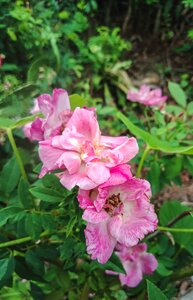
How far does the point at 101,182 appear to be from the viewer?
0.86m

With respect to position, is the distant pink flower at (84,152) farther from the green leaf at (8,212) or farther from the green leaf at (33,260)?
the green leaf at (33,260)

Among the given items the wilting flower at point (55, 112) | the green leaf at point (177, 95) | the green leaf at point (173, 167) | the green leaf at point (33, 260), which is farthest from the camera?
the green leaf at point (177, 95)

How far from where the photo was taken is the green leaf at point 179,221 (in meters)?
1.38

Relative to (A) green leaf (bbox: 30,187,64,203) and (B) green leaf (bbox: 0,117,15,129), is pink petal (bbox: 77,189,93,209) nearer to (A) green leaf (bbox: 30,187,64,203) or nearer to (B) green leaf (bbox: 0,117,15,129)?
(A) green leaf (bbox: 30,187,64,203)

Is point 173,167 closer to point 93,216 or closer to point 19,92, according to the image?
point 19,92

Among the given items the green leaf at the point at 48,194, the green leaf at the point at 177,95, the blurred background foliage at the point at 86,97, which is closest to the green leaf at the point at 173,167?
the blurred background foliage at the point at 86,97

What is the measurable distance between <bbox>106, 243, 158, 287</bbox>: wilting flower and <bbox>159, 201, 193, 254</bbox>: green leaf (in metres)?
0.11

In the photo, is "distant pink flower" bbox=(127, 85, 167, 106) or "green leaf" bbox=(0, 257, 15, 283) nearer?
"green leaf" bbox=(0, 257, 15, 283)

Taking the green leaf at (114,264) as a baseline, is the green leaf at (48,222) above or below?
above

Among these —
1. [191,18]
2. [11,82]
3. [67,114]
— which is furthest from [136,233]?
[191,18]

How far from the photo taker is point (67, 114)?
1.01 meters

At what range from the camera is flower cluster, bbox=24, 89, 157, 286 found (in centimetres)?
88

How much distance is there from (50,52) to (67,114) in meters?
1.21

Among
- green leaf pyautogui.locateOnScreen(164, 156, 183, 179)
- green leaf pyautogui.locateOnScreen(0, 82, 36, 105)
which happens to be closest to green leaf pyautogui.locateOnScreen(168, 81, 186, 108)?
green leaf pyautogui.locateOnScreen(164, 156, 183, 179)
